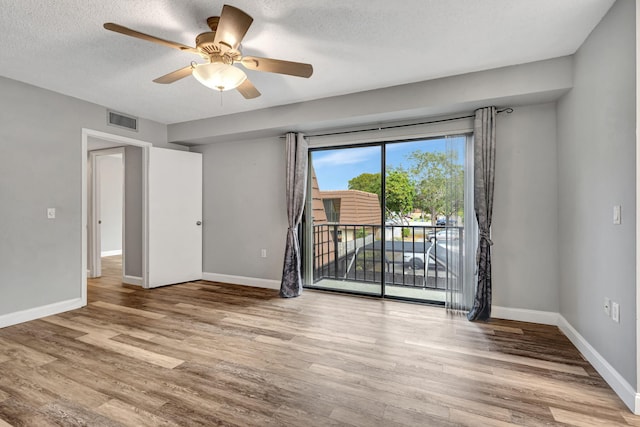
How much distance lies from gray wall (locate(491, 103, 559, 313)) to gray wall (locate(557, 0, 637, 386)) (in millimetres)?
167

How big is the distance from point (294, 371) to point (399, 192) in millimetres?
2458

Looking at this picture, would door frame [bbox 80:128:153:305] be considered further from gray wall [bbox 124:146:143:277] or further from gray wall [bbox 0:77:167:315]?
gray wall [bbox 124:146:143:277]

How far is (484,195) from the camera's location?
300 cm

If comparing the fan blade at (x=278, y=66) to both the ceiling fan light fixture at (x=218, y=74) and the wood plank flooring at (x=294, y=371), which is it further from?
the wood plank flooring at (x=294, y=371)

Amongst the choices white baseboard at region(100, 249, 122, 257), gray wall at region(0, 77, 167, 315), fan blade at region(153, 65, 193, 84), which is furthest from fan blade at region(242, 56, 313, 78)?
white baseboard at region(100, 249, 122, 257)

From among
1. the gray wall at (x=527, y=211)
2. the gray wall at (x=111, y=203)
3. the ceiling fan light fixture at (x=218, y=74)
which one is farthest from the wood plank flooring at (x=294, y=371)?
the gray wall at (x=111, y=203)

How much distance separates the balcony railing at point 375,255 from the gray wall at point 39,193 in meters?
2.89

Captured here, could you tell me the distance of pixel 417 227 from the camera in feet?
13.2

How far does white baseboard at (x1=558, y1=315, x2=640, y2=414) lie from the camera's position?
166 centimetres

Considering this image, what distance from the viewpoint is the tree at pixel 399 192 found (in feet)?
12.2

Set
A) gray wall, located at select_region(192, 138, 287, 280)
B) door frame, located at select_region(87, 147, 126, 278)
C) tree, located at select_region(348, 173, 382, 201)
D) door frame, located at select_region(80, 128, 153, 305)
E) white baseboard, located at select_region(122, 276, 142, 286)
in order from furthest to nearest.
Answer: door frame, located at select_region(87, 147, 126, 278), white baseboard, located at select_region(122, 276, 142, 286), gray wall, located at select_region(192, 138, 287, 280), tree, located at select_region(348, 173, 382, 201), door frame, located at select_region(80, 128, 153, 305)

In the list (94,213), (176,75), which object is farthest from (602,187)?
(94,213)

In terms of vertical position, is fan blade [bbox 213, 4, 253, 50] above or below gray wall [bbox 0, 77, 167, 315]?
above

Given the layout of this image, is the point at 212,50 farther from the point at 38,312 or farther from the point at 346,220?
the point at 38,312
